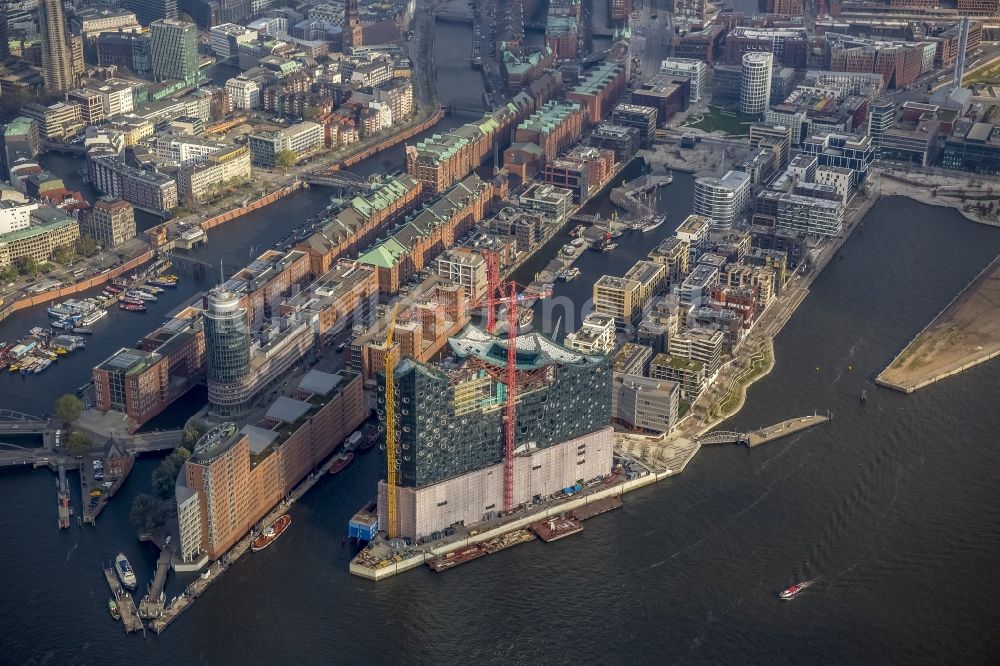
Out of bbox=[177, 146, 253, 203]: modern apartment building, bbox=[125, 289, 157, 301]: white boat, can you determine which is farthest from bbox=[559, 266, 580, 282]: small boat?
bbox=[177, 146, 253, 203]: modern apartment building

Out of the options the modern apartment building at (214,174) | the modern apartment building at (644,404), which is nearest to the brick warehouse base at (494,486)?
the modern apartment building at (644,404)

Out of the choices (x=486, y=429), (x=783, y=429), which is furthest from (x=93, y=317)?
(x=783, y=429)

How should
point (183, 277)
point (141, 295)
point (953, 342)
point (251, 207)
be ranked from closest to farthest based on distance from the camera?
point (953, 342)
point (141, 295)
point (183, 277)
point (251, 207)

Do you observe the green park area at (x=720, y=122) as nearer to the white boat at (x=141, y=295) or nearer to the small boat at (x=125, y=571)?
the white boat at (x=141, y=295)

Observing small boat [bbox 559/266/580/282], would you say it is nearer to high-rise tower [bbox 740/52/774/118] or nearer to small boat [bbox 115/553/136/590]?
high-rise tower [bbox 740/52/774/118]

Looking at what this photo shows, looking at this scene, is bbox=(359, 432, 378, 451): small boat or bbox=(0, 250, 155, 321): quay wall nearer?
bbox=(359, 432, 378, 451): small boat

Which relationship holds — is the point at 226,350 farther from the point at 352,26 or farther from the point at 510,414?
the point at 352,26
